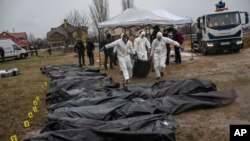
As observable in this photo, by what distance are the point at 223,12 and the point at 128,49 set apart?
9.58 metres

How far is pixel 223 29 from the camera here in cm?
2095

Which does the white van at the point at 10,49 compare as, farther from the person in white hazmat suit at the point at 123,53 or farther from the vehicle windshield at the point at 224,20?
the person in white hazmat suit at the point at 123,53

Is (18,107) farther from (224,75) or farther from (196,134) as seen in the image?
(224,75)

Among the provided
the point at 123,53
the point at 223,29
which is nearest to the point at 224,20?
the point at 223,29

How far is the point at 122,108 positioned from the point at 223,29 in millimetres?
14917

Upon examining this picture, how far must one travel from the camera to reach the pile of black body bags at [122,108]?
5.49m

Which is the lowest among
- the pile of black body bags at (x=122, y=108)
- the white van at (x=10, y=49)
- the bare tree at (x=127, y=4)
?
the pile of black body bags at (x=122, y=108)

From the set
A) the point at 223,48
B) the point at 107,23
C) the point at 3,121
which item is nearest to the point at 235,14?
the point at 223,48

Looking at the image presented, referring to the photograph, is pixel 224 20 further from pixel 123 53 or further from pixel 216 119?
pixel 216 119

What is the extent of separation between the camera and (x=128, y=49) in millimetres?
13258

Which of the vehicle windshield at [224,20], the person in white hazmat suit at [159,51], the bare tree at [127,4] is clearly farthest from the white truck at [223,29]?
the bare tree at [127,4]

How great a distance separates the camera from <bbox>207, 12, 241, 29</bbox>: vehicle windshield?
819 inches

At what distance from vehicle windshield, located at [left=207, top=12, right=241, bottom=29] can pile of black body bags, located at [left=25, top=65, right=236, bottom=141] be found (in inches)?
441

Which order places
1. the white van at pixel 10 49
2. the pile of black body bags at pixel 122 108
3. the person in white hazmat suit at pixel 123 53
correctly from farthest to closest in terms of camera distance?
1. the white van at pixel 10 49
2. the person in white hazmat suit at pixel 123 53
3. the pile of black body bags at pixel 122 108
